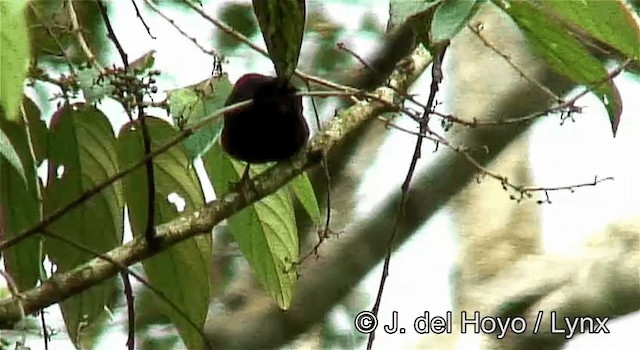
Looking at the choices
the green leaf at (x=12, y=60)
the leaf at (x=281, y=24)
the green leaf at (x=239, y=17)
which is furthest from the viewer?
the green leaf at (x=239, y=17)

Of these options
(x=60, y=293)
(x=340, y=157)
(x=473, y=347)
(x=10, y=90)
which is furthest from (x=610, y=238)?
(x=10, y=90)

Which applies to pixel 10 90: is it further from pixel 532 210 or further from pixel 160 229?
pixel 532 210

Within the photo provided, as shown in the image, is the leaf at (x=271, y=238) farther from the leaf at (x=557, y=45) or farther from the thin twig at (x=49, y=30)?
the leaf at (x=557, y=45)

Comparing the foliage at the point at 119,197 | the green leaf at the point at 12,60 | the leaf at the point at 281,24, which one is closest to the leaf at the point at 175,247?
the foliage at the point at 119,197

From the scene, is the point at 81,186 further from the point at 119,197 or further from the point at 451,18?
the point at 451,18

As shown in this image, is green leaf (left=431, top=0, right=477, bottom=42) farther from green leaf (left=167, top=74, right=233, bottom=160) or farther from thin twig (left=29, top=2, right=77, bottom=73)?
thin twig (left=29, top=2, right=77, bottom=73)
